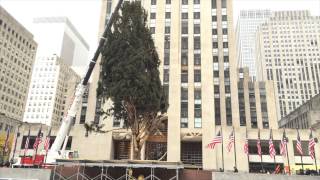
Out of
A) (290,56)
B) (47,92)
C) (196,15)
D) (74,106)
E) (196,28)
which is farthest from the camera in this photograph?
(290,56)

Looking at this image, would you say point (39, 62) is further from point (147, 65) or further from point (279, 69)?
point (147, 65)

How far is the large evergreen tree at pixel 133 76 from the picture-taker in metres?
39.2

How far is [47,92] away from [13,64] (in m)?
49.5

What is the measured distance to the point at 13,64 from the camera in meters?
126

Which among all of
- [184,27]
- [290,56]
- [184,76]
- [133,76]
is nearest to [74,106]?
[133,76]

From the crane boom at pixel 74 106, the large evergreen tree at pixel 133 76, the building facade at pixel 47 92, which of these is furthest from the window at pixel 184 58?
the building facade at pixel 47 92

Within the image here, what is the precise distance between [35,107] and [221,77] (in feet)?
408

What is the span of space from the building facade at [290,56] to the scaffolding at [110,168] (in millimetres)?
137804

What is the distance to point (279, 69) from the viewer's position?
6850 inches

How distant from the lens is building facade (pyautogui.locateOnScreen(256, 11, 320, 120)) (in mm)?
163375

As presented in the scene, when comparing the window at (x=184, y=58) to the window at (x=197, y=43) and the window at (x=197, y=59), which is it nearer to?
the window at (x=197, y=59)

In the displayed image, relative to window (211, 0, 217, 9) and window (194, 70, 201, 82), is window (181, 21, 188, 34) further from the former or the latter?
window (194, 70, 201, 82)

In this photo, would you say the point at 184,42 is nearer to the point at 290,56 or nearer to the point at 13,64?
the point at 13,64

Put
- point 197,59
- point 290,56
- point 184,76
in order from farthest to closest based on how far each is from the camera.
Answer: point 290,56 < point 197,59 < point 184,76
